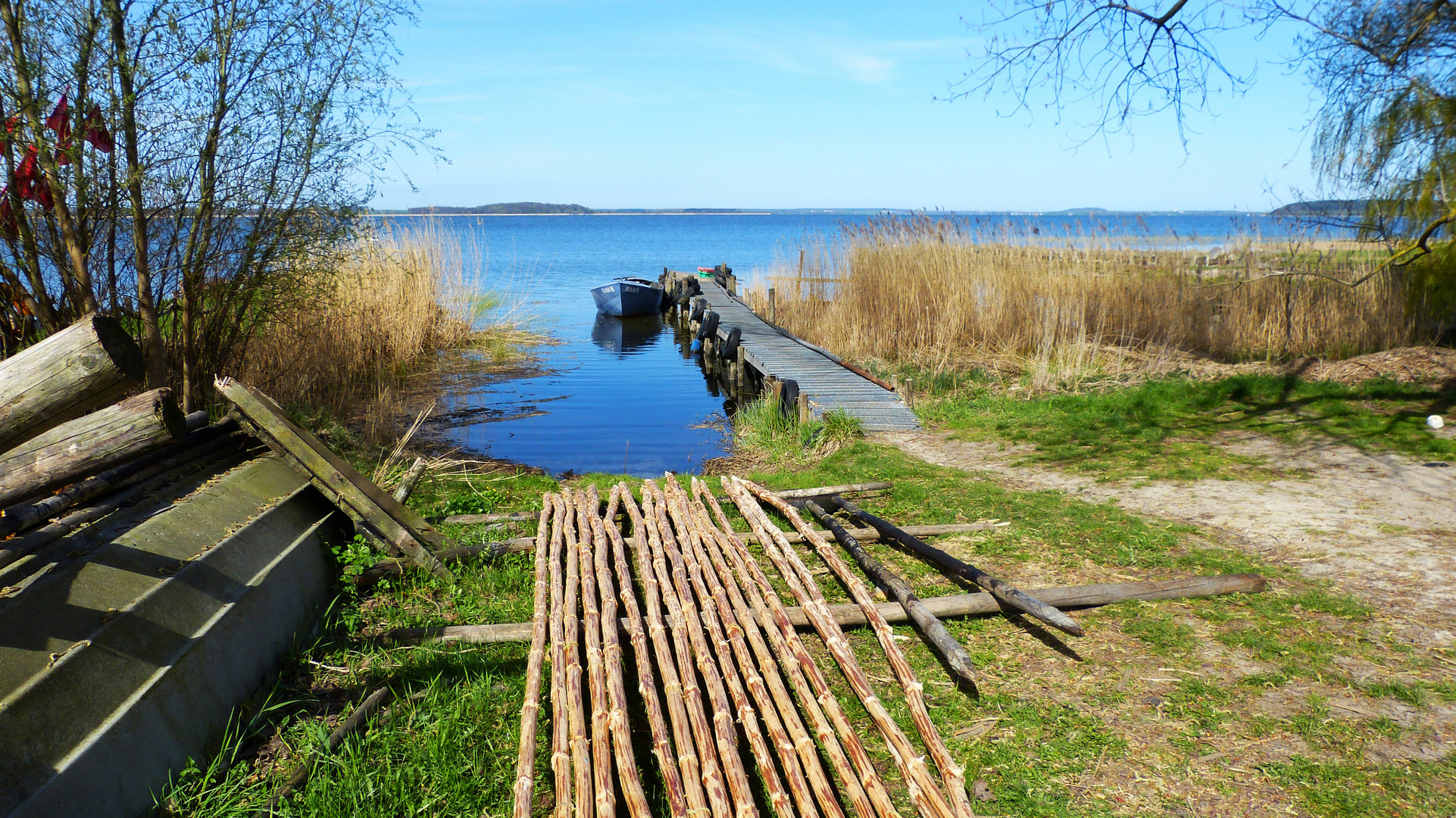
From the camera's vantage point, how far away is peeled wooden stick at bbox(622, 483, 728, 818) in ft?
8.57

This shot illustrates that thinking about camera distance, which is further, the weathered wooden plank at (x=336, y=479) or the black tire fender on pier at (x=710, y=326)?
the black tire fender on pier at (x=710, y=326)

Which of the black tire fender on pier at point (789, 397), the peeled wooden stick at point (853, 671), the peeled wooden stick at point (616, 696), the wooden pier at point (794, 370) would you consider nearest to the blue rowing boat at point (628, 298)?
the wooden pier at point (794, 370)

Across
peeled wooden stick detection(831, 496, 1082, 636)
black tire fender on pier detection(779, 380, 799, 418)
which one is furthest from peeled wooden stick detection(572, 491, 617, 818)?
black tire fender on pier detection(779, 380, 799, 418)

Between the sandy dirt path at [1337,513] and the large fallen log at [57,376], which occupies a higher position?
the large fallen log at [57,376]

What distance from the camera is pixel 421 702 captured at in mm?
3381

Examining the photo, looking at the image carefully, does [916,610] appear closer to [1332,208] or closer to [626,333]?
[1332,208]

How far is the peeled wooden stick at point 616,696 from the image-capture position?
264cm

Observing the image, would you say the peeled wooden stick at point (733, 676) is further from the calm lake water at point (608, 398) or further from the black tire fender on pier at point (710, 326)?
the black tire fender on pier at point (710, 326)

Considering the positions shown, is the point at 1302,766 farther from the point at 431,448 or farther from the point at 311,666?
the point at 431,448

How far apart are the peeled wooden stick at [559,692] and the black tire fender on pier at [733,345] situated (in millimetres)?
8688

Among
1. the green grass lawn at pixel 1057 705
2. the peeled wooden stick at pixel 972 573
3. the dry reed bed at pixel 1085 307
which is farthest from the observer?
the dry reed bed at pixel 1085 307

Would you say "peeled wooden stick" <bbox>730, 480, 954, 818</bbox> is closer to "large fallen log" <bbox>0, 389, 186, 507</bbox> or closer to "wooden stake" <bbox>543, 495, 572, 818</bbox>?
"wooden stake" <bbox>543, 495, 572, 818</bbox>

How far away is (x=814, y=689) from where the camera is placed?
3357mm

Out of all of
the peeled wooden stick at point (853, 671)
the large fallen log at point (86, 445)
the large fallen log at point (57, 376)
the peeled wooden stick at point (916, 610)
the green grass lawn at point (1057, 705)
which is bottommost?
the green grass lawn at point (1057, 705)
